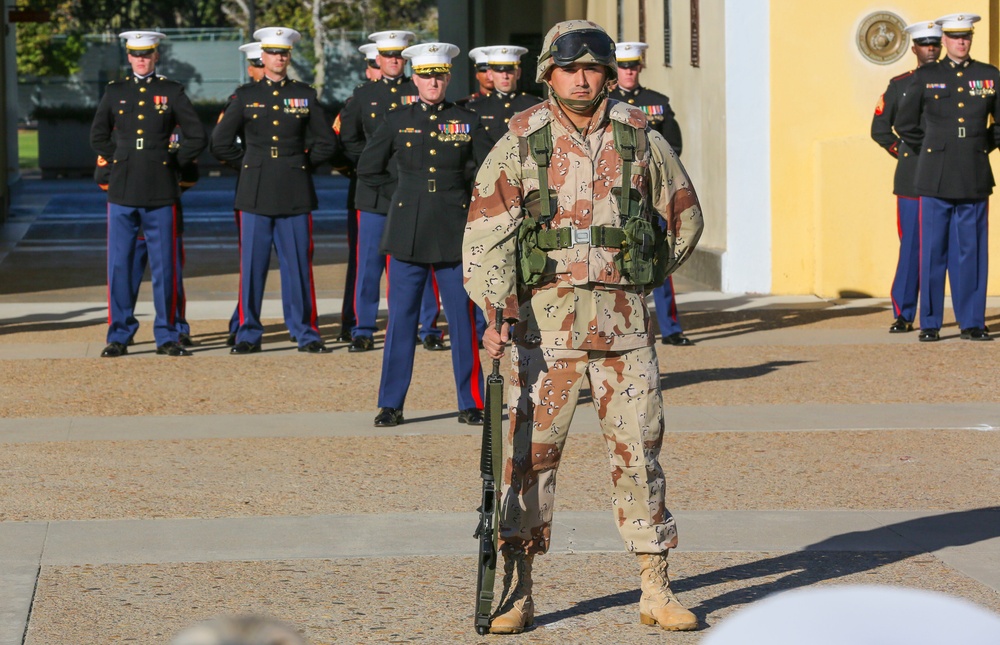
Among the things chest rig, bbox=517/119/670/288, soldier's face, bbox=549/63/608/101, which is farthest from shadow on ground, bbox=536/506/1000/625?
soldier's face, bbox=549/63/608/101

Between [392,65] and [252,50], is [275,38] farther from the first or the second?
[252,50]

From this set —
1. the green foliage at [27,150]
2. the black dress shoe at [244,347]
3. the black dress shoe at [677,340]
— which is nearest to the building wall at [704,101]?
the black dress shoe at [677,340]

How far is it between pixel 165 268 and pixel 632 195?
7.24 m

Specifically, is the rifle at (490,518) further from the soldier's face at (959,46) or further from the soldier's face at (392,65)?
the soldier's face at (959,46)

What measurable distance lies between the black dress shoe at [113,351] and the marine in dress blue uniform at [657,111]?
388 cm

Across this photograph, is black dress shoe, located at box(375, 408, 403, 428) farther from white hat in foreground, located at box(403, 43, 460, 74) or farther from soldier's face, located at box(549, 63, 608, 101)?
soldier's face, located at box(549, 63, 608, 101)

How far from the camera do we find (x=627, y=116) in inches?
208

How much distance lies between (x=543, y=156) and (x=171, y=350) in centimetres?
715

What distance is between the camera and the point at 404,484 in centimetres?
752

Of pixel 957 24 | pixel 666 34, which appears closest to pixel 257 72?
pixel 957 24

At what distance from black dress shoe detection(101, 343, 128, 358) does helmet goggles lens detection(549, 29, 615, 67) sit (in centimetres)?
726

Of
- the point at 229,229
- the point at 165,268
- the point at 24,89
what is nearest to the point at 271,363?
the point at 165,268

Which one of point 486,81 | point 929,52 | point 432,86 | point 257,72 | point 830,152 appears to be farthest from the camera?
point 830,152

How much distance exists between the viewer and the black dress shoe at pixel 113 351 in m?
11.7
